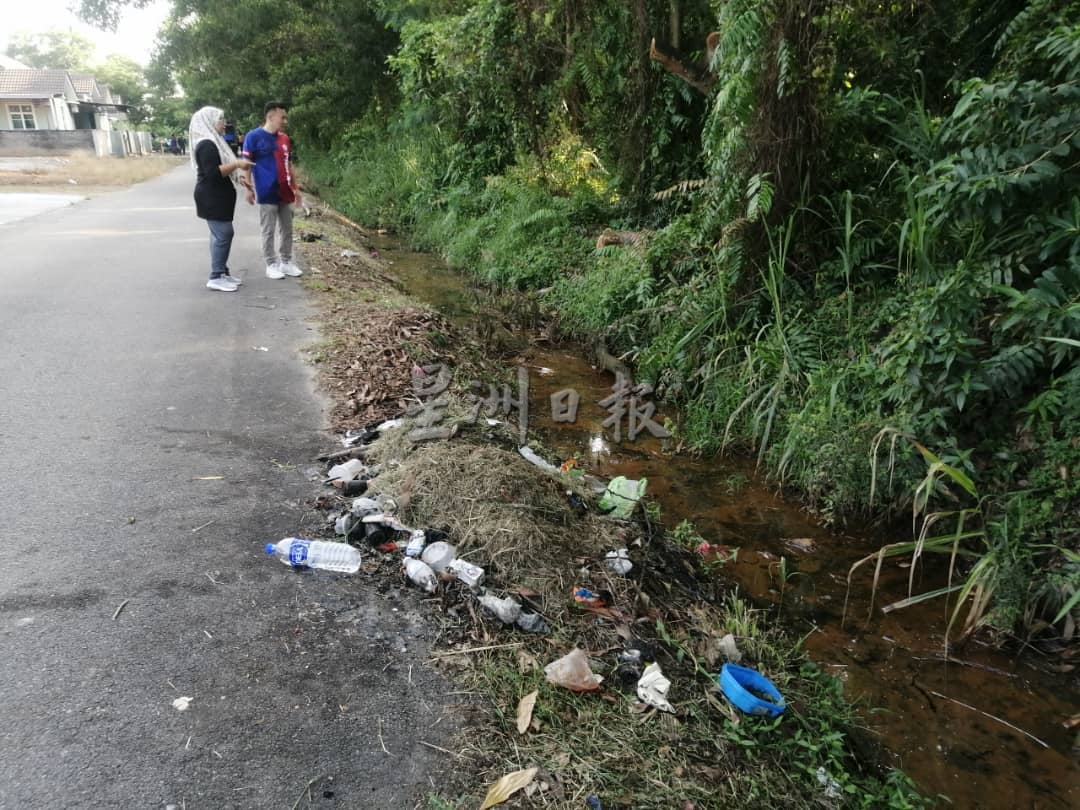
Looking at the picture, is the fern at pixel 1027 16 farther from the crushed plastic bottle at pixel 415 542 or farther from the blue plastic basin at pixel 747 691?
the crushed plastic bottle at pixel 415 542

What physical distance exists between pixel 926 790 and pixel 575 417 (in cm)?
409

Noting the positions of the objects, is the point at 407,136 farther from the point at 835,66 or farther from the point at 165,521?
the point at 165,521

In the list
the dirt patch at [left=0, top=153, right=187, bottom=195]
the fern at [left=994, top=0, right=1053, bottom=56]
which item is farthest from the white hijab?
the dirt patch at [left=0, top=153, right=187, bottom=195]

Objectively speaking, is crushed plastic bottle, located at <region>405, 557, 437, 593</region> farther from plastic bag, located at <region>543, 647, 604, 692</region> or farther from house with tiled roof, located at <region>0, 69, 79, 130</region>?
house with tiled roof, located at <region>0, 69, 79, 130</region>

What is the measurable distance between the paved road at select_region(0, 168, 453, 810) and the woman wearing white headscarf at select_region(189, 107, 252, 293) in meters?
2.01

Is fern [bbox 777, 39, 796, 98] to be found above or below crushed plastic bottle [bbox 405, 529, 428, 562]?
above

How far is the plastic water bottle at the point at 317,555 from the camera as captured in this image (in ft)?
10.8

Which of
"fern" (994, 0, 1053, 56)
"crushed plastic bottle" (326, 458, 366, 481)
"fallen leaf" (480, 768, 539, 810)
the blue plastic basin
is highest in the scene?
"fern" (994, 0, 1053, 56)

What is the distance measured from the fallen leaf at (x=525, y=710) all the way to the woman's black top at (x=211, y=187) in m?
6.18

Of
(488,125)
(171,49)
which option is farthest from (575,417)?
(171,49)

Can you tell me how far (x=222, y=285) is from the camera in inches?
297

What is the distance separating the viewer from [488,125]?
1308cm

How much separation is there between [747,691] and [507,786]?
3.68 ft

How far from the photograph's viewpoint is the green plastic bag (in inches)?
168
